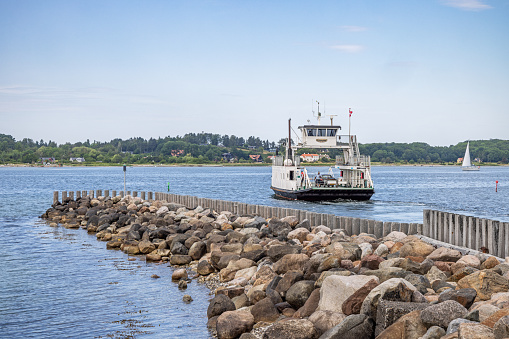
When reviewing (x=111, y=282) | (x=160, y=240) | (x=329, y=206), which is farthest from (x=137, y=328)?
(x=329, y=206)

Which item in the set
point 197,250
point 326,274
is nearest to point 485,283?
point 326,274

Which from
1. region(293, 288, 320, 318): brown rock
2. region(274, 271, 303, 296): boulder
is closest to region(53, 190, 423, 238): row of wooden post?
region(274, 271, 303, 296): boulder

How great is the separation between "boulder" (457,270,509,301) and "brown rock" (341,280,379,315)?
173 centimetres

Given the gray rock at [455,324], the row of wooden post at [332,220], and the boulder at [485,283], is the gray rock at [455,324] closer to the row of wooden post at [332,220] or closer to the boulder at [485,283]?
the boulder at [485,283]

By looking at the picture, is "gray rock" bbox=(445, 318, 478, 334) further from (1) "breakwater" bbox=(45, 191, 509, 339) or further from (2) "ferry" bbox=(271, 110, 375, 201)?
(2) "ferry" bbox=(271, 110, 375, 201)

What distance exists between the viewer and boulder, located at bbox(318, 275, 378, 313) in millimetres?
9555

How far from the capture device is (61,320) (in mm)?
11883

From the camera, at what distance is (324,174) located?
47719 mm

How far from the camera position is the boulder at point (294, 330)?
8.86 metres

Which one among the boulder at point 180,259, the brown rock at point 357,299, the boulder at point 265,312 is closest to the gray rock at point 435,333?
the brown rock at point 357,299

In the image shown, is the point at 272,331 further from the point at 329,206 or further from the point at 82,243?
the point at 329,206

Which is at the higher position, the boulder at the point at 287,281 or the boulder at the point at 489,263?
the boulder at the point at 489,263

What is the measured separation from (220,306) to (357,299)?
10.5 ft

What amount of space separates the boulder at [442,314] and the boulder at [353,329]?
3.32 feet
